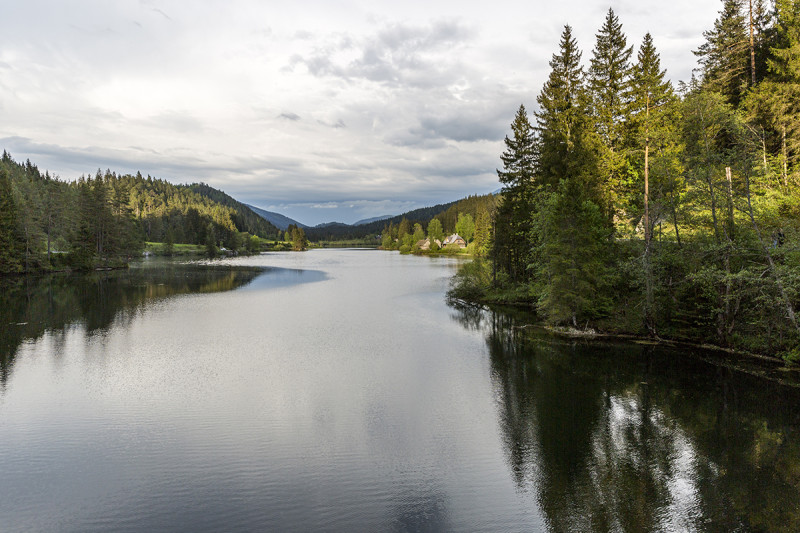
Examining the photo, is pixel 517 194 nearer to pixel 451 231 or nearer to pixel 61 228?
pixel 61 228

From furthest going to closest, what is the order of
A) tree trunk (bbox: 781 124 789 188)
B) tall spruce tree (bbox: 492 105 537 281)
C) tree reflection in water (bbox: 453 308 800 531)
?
tall spruce tree (bbox: 492 105 537 281) → tree trunk (bbox: 781 124 789 188) → tree reflection in water (bbox: 453 308 800 531)

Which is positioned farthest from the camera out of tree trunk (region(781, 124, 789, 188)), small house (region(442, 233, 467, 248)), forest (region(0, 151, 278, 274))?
small house (region(442, 233, 467, 248))

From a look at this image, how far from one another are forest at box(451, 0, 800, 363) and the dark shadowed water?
12.2 ft

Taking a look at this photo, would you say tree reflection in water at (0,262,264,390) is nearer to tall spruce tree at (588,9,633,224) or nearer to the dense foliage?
tall spruce tree at (588,9,633,224)

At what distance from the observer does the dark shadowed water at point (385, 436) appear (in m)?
9.64

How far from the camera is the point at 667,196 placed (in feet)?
84.2

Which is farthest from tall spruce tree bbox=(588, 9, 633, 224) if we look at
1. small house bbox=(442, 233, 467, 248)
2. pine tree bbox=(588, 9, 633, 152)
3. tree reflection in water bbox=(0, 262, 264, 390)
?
small house bbox=(442, 233, 467, 248)

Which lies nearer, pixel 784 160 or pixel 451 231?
pixel 784 160

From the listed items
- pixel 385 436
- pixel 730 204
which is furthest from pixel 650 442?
pixel 730 204

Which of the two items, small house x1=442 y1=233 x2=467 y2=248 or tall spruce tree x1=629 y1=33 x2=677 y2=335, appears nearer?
tall spruce tree x1=629 y1=33 x2=677 y2=335

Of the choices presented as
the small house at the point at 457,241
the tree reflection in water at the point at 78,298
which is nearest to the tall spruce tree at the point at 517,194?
the tree reflection in water at the point at 78,298

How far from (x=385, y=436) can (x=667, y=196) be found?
22.9 meters

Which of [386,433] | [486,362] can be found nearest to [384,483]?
[386,433]

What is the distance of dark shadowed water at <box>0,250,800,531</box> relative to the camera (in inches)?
380
